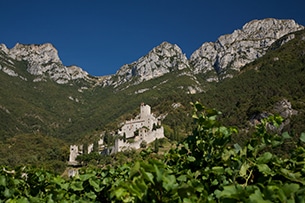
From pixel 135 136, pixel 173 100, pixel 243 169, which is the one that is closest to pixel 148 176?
pixel 243 169

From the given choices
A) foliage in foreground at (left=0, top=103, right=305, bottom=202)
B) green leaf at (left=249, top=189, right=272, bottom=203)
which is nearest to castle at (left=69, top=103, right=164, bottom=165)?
foliage in foreground at (left=0, top=103, right=305, bottom=202)

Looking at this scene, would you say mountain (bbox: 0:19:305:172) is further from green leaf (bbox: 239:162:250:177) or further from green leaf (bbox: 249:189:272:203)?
green leaf (bbox: 249:189:272:203)

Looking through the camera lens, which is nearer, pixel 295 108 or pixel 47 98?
pixel 295 108

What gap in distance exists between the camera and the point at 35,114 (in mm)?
153250

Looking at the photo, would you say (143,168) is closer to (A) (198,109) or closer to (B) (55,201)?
(A) (198,109)

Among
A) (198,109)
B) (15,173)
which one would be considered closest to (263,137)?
(198,109)

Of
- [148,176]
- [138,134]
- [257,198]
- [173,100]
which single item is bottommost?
[257,198]

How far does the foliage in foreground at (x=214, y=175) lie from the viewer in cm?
128

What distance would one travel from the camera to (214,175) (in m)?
2.34

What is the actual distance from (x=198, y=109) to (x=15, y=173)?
2.86 metres

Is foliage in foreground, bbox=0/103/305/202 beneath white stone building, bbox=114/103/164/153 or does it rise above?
beneath

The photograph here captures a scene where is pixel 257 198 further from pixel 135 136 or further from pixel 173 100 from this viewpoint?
pixel 173 100

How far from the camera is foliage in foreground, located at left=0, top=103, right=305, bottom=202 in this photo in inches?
50.3

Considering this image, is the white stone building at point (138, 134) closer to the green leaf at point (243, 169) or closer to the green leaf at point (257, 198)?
the green leaf at point (243, 169)
